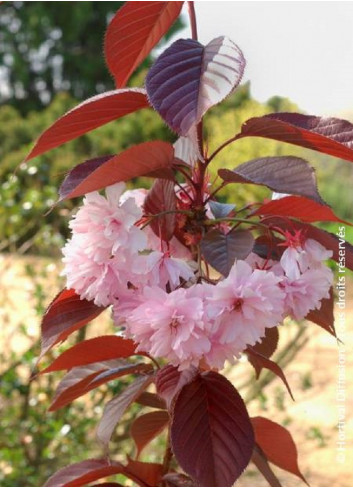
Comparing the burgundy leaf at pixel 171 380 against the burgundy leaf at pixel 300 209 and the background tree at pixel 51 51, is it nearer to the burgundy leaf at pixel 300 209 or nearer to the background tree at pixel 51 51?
the burgundy leaf at pixel 300 209

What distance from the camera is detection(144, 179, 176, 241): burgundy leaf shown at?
884mm

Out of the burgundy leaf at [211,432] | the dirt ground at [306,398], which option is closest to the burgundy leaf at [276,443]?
the burgundy leaf at [211,432]

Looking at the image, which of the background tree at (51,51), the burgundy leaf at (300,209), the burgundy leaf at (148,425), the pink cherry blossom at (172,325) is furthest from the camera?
the background tree at (51,51)

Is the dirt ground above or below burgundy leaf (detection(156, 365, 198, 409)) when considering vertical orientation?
below

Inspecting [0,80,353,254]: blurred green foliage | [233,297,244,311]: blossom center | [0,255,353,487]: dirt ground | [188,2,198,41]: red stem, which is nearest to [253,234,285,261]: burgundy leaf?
[233,297,244,311]: blossom center

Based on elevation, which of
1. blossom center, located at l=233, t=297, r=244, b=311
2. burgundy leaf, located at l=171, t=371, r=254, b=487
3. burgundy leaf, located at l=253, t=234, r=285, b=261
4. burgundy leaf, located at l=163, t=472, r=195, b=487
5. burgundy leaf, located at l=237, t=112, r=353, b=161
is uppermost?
burgundy leaf, located at l=237, t=112, r=353, b=161

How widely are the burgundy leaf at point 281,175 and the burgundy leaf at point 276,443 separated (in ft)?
1.26

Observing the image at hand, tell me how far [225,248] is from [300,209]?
97mm

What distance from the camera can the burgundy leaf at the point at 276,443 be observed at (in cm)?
111

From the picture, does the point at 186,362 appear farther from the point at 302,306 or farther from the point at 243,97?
the point at 243,97

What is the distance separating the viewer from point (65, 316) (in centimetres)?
89

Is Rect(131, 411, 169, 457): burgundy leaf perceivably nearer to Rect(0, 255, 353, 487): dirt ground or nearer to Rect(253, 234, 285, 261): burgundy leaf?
Rect(253, 234, 285, 261): burgundy leaf

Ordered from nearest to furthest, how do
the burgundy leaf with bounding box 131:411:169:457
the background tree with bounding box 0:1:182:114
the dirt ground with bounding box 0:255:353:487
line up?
the burgundy leaf with bounding box 131:411:169:457, the dirt ground with bounding box 0:255:353:487, the background tree with bounding box 0:1:182:114

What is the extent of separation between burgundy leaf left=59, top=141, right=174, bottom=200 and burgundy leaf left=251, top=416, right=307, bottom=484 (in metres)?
0.42
